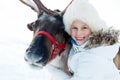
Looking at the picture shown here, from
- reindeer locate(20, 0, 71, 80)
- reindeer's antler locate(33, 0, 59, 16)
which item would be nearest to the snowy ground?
reindeer locate(20, 0, 71, 80)

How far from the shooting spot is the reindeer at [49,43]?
9.60 ft

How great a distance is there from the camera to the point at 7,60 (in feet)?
15.9

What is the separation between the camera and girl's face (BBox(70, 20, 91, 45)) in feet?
9.95

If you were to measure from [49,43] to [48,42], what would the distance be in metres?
0.02

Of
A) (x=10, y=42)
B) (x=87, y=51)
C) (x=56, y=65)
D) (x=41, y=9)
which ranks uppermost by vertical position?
(x=41, y=9)

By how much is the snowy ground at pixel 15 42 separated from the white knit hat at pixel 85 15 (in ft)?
1.68

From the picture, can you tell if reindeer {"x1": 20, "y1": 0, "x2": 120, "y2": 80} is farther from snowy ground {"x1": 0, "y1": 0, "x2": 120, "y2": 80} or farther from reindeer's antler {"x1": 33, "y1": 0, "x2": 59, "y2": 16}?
snowy ground {"x1": 0, "y1": 0, "x2": 120, "y2": 80}

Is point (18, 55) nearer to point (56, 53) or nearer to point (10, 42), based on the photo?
point (10, 42)

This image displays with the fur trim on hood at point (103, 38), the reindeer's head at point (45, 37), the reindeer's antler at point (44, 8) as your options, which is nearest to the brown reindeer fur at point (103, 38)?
the fur trim on hood at point (103, 38)

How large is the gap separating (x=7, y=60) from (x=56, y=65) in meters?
1.47

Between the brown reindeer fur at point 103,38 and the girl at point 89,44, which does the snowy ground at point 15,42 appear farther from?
the brown reindeer fur at point 103,38

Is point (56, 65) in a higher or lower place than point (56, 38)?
lower

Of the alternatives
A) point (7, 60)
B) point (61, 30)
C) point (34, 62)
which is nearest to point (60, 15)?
point (61, 30)

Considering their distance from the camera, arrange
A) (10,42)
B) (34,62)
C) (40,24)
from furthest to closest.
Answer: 1. (10,42)
2. (40,24)
3. (34,62)
